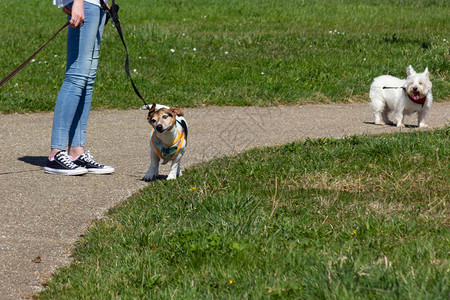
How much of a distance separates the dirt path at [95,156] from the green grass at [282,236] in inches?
10.1

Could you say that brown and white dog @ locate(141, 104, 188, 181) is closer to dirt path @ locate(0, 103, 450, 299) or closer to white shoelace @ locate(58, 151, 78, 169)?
dirt path @ locate(0, 103, 450, 299)

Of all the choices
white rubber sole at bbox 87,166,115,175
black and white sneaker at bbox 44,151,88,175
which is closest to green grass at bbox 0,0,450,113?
black and white sneaker at bbox 44,151,88,175

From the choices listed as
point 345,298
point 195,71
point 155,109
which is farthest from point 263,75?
point 345,298

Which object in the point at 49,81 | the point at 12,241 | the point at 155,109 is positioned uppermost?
the point at 155,109

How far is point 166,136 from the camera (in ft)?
20.0

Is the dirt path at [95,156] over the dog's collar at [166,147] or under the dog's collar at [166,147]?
under

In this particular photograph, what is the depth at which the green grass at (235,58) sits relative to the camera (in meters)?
11.1

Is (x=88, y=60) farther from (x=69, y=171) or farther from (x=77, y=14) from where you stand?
(x=69, y=171)

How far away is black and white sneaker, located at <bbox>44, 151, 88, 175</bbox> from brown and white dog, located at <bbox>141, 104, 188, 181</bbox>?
0.69 m

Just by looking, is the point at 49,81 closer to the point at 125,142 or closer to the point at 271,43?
the point at 125,142

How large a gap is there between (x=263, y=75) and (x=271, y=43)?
8.12 feet

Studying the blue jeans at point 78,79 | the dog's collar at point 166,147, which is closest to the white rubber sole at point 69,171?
the blue jeans at point 78,79

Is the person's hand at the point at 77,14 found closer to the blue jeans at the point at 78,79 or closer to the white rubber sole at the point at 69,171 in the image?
the blue jeans at the point at 78,79

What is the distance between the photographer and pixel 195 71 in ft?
41.5
